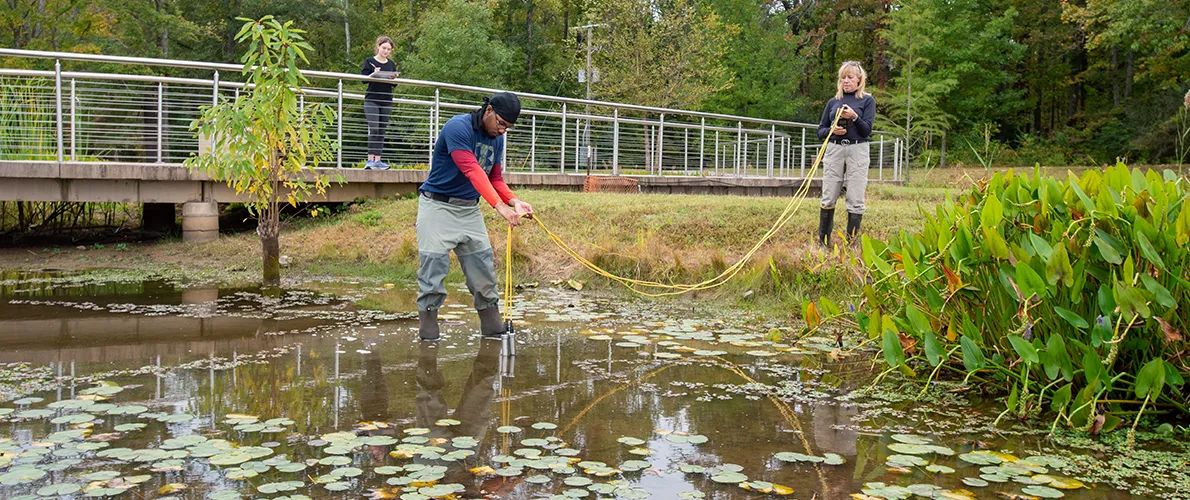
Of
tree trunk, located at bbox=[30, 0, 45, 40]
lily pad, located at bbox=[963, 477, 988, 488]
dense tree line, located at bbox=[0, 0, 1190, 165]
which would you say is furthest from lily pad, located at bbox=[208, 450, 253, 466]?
tree trunk, located at bbox=[30, 0, 45, 40]

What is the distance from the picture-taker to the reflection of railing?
491 inches

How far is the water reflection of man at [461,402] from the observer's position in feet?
13.0

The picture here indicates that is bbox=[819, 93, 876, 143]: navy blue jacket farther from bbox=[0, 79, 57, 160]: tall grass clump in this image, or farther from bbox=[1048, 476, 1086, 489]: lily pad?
bbox=[0, 79, 57, 160]: tall grass clump

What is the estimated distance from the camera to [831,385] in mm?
5578

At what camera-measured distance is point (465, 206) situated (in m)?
6.57

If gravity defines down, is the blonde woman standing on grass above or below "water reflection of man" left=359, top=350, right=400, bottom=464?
above

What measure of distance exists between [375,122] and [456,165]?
8.18 m

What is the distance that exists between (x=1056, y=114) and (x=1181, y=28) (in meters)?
19.7

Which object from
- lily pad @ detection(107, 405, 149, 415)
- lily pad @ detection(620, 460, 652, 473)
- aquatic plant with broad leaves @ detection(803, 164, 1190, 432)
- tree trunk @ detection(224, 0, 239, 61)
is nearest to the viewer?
lily pad @ detection(620, 460, 652, 473)

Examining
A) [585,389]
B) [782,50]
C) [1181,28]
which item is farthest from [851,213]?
[782,50]

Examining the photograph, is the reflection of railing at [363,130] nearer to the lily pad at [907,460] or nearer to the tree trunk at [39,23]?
the lily pad at [907,460]

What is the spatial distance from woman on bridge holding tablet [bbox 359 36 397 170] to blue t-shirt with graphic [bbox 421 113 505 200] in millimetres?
7577

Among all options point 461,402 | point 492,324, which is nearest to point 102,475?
point 461,402

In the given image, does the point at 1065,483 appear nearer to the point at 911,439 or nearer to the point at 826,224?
the point at 911,439
